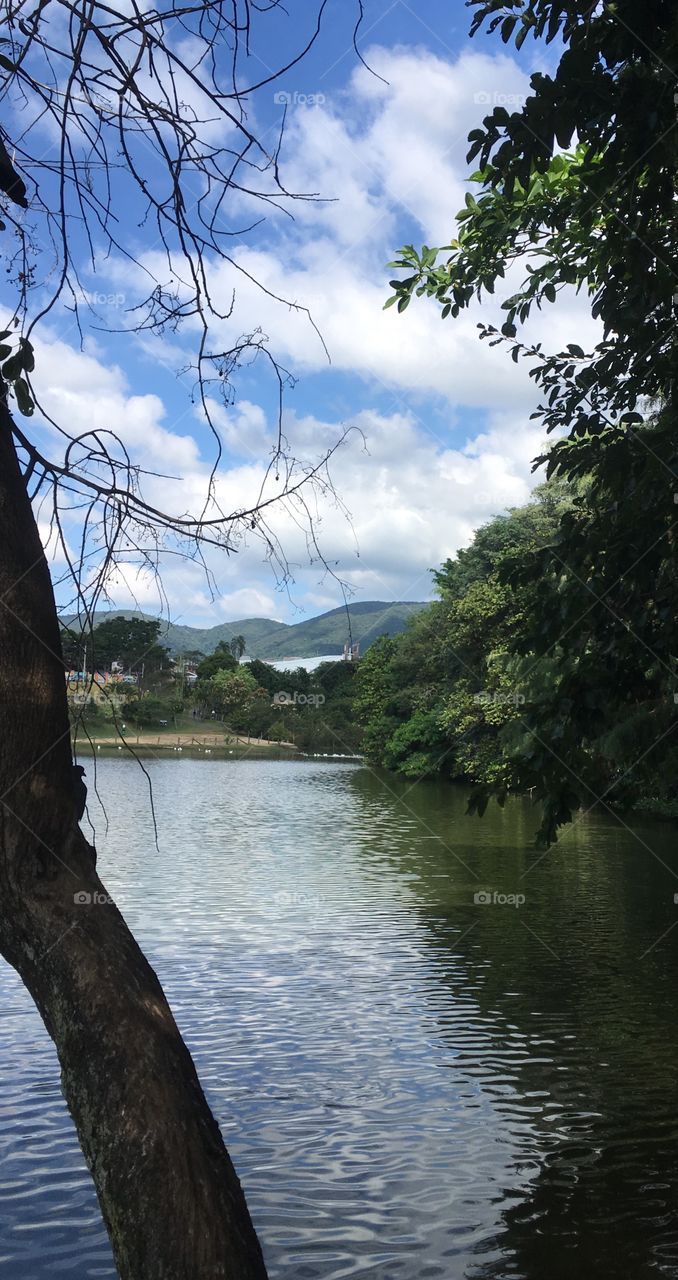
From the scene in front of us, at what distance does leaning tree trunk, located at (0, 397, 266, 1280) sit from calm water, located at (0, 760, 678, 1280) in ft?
12.6

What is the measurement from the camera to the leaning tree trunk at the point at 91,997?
2.04m

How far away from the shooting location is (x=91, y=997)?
2.14 metres

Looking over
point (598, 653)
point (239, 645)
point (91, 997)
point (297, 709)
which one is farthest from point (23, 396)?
point (297, 709)

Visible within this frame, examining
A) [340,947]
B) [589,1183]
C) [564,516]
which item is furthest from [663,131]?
[340,947]

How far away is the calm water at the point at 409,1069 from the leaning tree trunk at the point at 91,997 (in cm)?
385

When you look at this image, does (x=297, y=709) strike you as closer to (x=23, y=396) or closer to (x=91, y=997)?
(x=23, y=396)

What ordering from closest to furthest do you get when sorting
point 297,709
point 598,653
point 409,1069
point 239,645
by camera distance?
point 598,653 → point 409,1069 → point 239,645 → point 297,709

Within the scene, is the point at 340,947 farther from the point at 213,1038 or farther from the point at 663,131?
the point at 663,131

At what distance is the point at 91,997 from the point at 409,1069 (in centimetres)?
716

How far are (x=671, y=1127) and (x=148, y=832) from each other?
1832 cm

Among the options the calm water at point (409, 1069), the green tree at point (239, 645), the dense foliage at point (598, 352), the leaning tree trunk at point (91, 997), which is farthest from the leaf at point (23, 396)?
the green tree at point (239, 645)

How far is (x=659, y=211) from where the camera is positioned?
19.2 feet

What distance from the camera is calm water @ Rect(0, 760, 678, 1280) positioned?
5855 mm

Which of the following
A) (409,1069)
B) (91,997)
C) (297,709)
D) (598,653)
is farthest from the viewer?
(297,709)
